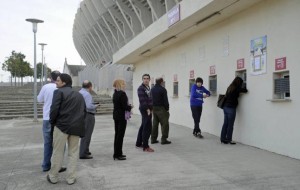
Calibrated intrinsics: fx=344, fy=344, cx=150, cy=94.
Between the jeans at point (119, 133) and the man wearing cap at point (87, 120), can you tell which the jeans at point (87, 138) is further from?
the jeans at point (119, 133)

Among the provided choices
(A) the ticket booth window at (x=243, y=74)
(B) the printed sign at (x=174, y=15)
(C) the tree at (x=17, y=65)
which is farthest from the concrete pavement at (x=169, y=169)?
(C) the tree at (x=17, y=65)

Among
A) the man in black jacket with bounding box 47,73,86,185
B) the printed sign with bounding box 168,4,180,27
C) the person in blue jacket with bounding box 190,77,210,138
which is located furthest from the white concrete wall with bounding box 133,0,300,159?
the man in black jacket with bounding box 47,73,86,185

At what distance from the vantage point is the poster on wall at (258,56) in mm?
7309

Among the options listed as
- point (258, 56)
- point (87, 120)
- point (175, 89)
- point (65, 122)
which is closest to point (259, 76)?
point (258, 56)

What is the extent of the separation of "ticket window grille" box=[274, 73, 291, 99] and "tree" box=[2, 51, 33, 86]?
52062 millimetres

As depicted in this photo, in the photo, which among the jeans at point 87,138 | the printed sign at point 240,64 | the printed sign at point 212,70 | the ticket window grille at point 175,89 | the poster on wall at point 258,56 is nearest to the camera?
the jeans at point 87,138

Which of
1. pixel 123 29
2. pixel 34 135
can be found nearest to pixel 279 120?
pixel 34 135

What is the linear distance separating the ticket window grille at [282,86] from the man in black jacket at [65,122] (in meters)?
3.96

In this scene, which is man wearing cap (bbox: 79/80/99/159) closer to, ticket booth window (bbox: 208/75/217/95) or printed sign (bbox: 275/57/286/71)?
printed sign (bbox: 275/57/286/71)

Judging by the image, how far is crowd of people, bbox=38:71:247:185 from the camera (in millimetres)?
5023

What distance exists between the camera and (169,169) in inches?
232

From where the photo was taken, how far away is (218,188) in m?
4.76

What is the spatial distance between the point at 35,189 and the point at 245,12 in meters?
6.01

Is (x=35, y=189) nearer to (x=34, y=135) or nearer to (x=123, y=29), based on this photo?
(x=34, y=135)
